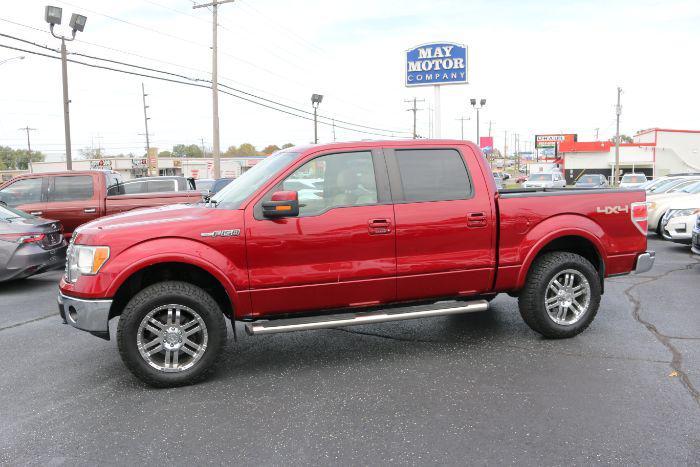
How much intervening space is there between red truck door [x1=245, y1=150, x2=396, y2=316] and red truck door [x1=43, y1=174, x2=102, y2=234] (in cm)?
742

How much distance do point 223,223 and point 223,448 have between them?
69.7 inches

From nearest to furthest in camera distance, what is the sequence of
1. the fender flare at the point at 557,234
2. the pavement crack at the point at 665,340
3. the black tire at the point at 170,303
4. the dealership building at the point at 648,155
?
the pavement crack at the point at 665,340
the black tire at the point at 170,303
the fender flare at the point at 557,234
the dealership building at the point at 648,155

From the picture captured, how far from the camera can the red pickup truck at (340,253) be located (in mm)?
4551

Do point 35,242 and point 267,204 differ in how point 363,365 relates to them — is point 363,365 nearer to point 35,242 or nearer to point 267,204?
point 267,204

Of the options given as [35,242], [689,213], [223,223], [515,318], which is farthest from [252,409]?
[689,213]

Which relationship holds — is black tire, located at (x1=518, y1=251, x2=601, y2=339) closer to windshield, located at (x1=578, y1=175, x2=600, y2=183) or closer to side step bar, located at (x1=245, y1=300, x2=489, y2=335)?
side step bar, located at (x1=245, y1=300, x2=489, y2=335)

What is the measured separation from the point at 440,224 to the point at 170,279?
7.69 feet

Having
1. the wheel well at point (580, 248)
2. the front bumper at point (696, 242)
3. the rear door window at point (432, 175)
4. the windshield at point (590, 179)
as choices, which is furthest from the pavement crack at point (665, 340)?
the windshield at point (590, 179)

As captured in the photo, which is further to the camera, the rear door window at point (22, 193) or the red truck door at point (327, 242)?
the rear door window at point (22, 193)

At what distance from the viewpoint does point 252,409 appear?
4172mm

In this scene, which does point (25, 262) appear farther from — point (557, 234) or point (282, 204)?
point (557, 234)

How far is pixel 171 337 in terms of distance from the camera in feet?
15.1

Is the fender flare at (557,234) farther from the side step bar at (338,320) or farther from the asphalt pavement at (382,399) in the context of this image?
the asphalt pavement at (382,399)

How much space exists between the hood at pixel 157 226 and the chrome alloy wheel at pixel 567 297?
3.02 metres
